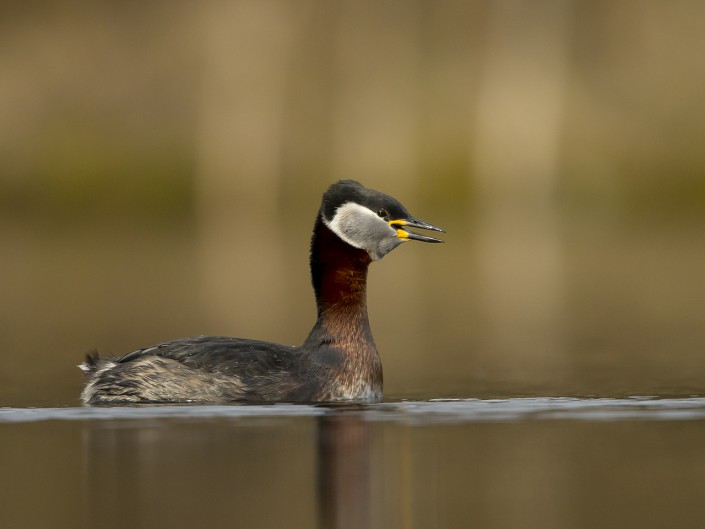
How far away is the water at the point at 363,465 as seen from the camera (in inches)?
337

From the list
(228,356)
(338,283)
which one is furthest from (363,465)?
(338,283)

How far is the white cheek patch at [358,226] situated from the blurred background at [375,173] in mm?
1599

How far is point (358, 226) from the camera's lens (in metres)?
13.2

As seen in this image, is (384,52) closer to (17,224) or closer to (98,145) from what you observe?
(98,145)

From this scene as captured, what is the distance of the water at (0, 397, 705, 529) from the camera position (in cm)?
855

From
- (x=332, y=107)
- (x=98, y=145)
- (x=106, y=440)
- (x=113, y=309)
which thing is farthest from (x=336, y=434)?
(x=332, y=107)

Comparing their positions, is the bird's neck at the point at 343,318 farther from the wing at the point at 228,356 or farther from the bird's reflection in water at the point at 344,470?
the bird's reflection in water at the point at 344,470

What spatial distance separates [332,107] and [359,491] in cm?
4433

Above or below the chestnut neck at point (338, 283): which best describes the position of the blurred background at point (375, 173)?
above

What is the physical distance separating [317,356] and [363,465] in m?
3.12

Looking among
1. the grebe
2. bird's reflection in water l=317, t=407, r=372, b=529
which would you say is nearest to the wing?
the grebe

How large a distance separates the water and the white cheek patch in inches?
59.1

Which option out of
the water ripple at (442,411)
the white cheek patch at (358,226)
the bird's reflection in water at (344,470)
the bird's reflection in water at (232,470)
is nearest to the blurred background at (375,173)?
the white cheek patch at (358,226)

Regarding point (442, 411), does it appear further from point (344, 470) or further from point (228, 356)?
point (344, 470)
